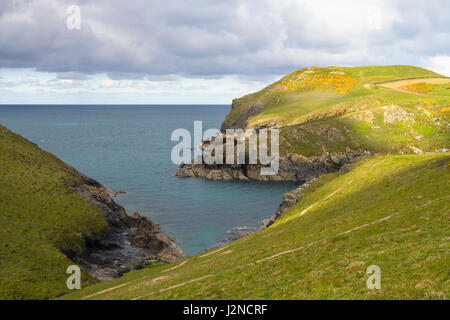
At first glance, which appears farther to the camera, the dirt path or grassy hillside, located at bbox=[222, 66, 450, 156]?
the dirt path

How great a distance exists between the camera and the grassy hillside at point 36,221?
1613 inches

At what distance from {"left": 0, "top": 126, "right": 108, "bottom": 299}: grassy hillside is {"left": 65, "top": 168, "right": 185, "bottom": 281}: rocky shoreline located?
2.18 metres

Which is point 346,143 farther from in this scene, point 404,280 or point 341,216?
point 404,280

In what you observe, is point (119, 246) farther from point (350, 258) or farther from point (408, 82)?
point (408, 82)

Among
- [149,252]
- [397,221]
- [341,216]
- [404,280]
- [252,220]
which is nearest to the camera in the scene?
[404,280]

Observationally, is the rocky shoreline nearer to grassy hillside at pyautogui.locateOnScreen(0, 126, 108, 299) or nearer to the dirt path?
grassy hillside at pyautogui.locateOnScreen(0, 126, 108, 299)

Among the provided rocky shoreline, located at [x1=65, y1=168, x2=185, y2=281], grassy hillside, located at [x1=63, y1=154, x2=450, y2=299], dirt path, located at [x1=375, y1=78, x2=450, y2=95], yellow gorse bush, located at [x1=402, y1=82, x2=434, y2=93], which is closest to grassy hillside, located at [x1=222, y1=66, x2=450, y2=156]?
yellow gorse bush, located at [x1=402, y1=82, x2=434, y2=93]

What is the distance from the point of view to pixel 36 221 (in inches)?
2194

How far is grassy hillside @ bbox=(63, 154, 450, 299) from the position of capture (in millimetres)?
20406

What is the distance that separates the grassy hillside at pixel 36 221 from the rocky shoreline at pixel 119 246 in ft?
7.14

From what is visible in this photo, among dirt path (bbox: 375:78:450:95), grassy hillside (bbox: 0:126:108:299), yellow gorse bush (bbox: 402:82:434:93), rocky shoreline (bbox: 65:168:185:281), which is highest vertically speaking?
dirt path (bbox: 375:78:450:95)
